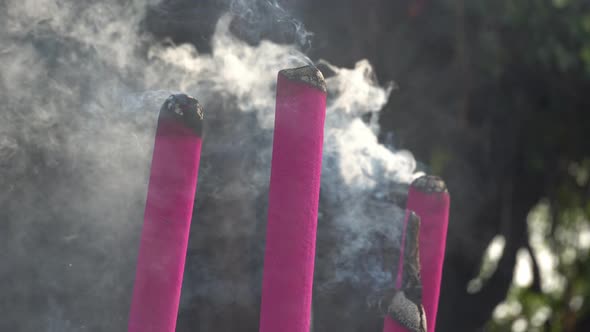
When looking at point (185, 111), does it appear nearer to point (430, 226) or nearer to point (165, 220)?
point (165, 220)

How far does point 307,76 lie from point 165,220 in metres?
0.37

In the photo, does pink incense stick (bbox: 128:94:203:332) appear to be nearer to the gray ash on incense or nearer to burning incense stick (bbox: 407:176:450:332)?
the gray ash on incense

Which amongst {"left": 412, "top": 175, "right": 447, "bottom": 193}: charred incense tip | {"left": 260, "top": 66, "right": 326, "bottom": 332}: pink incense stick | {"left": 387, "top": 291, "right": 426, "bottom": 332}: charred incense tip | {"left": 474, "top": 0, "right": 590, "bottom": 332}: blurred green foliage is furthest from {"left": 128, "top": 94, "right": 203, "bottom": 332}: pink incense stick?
{"left": 474, "top": 0, "right": 590, "bottom": 332}: blurred green foliage

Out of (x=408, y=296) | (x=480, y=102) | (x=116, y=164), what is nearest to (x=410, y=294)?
(x=408, y=296)

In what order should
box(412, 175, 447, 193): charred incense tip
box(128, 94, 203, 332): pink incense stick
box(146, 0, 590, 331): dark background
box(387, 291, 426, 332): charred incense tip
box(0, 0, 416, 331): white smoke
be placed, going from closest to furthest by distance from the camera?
box(128, 94, 203, 332): pink incense stick < box(387, 291, 426, 332): charred incense tip < box(412, 175, 447, 193): charred incense tip < box(0, 0, 416, 331): white smoke < box(146, 0, 590, 331): dark background

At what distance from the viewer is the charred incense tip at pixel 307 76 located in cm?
125

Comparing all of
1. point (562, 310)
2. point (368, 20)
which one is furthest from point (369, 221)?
point (562, 310)

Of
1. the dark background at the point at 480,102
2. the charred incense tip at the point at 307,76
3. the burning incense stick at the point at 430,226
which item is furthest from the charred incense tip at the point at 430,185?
the dark background at the point at 480,102

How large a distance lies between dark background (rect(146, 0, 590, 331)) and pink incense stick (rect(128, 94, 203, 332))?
Answer: 218cm

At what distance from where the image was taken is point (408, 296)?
137cm

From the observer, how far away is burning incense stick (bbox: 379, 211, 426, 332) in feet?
4.36

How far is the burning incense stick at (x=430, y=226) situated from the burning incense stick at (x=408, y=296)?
0.11m

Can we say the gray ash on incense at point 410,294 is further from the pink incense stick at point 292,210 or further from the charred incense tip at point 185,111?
the charred incense tip at point 185,111

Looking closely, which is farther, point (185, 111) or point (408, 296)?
point (408, 296)
